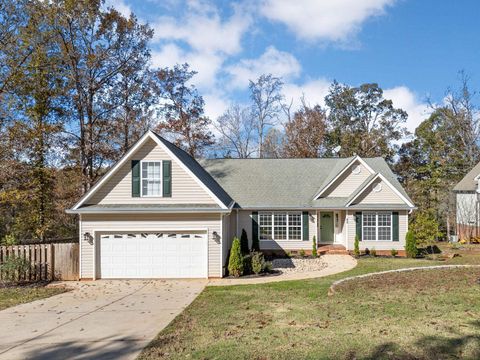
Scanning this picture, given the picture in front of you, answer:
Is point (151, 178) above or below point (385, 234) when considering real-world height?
above

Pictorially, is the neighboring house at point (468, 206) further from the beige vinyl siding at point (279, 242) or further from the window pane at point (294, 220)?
the window pane at point (294, 220)

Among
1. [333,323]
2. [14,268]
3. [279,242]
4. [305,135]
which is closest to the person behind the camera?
[333,323]

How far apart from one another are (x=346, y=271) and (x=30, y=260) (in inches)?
515

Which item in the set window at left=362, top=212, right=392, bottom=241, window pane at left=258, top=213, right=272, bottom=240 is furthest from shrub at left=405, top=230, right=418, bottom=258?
window pane at left=258, top=213, right=272, bottom=240

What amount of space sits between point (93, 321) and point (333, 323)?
574 cm

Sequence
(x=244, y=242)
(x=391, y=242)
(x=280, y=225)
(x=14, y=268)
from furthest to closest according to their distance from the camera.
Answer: (x=280, y=225)
(x=391, y=242)
(x=244, y=242)
(x=14, y=268)

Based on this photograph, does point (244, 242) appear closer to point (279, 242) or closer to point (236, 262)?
point (279, 242)

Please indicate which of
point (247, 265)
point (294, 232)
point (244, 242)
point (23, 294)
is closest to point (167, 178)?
point (247, 265)

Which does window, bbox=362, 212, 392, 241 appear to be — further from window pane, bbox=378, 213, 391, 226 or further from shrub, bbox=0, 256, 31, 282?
shrub, bbox=0, 256, 31, 282

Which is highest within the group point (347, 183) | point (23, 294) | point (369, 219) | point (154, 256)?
point (347, 183)

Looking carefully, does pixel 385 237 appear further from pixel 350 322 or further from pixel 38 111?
pixel 38 111

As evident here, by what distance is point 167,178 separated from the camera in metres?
16.5

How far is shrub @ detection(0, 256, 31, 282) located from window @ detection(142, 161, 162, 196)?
17.4 feet

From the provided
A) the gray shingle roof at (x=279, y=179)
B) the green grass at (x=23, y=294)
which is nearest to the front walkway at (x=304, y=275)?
the gray shingle roof at (x=279, y=179)
